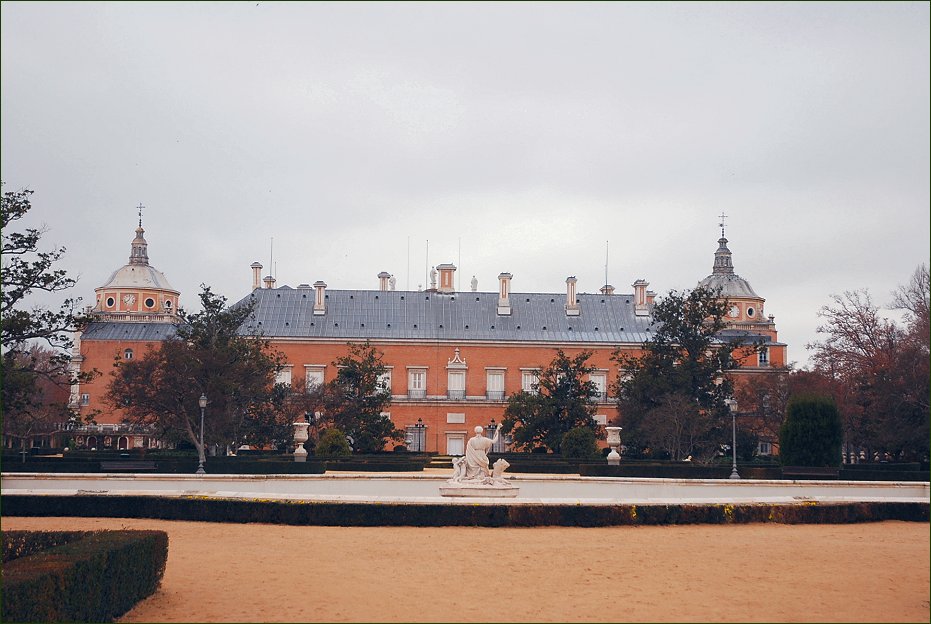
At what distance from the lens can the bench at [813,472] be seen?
87.2ft

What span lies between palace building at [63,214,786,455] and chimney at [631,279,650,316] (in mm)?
56

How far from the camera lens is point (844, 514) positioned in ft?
59.8

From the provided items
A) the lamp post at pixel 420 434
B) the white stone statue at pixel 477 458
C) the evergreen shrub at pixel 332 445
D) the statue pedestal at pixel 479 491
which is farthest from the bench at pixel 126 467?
the lamp post at pixel 420 434

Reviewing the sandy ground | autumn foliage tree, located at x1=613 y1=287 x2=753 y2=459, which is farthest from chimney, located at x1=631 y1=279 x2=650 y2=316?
the sandy ground

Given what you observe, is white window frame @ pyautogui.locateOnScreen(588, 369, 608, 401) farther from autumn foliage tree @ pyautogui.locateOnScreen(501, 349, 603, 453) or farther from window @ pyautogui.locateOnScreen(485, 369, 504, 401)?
autumn foliage tree @ pyautogui.locateOnScreen(501, 349, 603, 453)

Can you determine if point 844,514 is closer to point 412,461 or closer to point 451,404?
point 412,461

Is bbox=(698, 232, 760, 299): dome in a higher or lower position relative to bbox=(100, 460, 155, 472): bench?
higher

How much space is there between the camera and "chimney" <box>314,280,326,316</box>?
58.3 metres

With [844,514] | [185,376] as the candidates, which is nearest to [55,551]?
Answer: [844,514]

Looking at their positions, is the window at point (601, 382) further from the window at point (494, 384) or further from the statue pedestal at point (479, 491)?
the statue pedestal at point (479, 491)

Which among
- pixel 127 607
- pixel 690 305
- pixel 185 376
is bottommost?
pixel 127 607

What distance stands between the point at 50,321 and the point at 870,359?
89.3 feet

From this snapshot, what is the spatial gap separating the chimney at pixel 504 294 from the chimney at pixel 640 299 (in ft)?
23.4

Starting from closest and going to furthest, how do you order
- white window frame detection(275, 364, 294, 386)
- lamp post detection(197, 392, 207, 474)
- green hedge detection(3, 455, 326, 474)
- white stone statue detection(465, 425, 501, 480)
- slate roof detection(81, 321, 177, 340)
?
1. white stone statue detection(465, 425, 501, 480)
2. green hedge detection(3, 455, 326, 474)
3. lamp post detection(197, 392, 207, 474)
4. white window frame detection(275, 364, 294, 386)
5. slate roof detection(81, 321, 177, 340)
